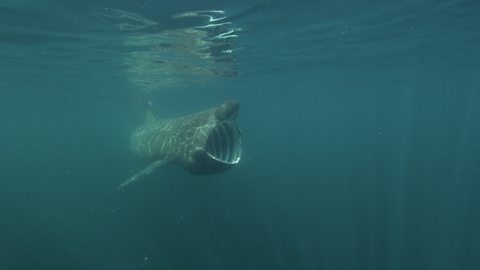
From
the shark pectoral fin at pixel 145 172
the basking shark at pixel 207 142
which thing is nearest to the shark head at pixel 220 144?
the basking shark at pixel 207 142

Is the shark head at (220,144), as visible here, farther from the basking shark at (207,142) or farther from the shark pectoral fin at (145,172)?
the shark pectoral fin at (145,172)

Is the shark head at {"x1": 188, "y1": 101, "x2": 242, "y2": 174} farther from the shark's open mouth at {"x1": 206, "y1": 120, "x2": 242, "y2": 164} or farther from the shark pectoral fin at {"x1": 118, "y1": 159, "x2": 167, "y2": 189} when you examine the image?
the shark pectoral fin at {"x1": 118, "y1": 159, "x2": 167, "y2": 189}

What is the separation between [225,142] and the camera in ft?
38.3

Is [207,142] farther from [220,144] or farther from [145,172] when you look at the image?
[145,172]

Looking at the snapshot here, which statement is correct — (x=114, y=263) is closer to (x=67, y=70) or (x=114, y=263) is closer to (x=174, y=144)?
(x=174, y=144)

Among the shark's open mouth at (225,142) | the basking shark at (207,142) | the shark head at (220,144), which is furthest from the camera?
the shark's open mouth at (225,142)

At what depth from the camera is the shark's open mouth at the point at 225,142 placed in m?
11.0

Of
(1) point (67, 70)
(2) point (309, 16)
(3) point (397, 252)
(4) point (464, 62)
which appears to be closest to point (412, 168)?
(4) point (464, 62)

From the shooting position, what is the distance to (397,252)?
17.7 metres

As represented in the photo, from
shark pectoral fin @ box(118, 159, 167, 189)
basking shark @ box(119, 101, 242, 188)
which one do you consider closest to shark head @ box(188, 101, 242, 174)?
basking shark @ box(119, 101, 242, 188)

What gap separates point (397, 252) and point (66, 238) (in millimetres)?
17083

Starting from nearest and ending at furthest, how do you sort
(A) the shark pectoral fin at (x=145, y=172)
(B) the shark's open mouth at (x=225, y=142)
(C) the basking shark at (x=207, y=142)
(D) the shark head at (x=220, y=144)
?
(D) the shark head at (x=220, y=144), (C) the basking shark at (x=207, y=142), (B) the shark's open mouth at (x=225, y=142), (A) the shark pectoral fin at (x=145, y=172)

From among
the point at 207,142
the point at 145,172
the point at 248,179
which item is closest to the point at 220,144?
the point at 207,142

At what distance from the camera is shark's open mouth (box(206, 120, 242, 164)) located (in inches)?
434
